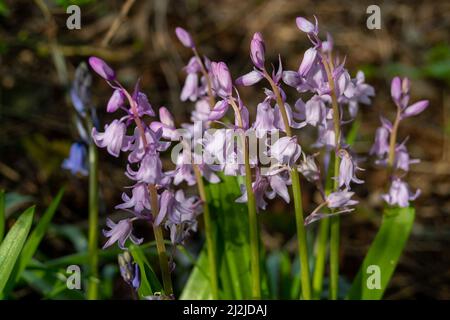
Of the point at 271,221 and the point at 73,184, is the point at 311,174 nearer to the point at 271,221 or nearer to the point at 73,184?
the point at 271,221

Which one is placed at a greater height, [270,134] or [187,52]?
[187,52]

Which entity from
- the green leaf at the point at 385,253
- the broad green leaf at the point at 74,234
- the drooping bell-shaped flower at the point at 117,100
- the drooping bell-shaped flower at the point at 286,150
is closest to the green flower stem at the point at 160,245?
the drooping bell-shaped flower at the point at 117,100

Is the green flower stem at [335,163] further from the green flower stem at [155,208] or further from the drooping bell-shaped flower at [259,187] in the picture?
the green flower stem at [155,208]

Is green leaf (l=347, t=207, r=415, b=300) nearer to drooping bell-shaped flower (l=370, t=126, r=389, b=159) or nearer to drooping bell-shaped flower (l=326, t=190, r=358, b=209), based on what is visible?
drooping bell-shaped flower (l=370, t=126, r=389, b=159)

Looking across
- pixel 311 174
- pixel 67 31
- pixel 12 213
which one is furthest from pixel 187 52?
pixel 311 174

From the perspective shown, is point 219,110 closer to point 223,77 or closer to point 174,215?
point 223,77

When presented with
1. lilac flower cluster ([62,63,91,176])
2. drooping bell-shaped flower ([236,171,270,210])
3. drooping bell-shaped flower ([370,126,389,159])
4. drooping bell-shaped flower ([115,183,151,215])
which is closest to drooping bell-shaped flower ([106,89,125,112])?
drooping bell-shaped flower ([115,183,151,215])
